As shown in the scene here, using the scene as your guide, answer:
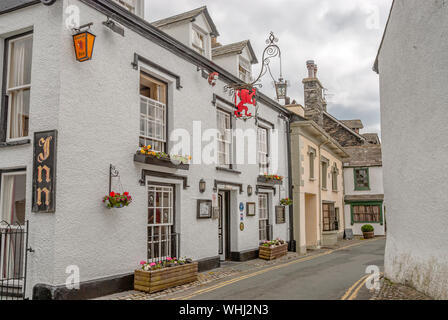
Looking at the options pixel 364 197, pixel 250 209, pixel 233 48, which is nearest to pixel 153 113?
pixel 250 209

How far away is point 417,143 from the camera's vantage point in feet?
25.6

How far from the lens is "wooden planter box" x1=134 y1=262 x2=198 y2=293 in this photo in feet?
27.8

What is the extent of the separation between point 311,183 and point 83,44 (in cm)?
1442

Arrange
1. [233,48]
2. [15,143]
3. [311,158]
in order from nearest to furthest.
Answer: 1. [15,143]
2. [233,48]
3. [311,158]

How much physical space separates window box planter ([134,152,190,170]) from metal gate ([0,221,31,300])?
268 centimetres

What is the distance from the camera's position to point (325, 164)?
79.2 ft

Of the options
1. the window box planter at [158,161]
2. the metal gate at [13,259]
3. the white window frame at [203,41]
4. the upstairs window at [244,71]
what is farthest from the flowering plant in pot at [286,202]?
the metal gate at [13,259]

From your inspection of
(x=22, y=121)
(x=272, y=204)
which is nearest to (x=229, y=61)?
(x=272, y=204)

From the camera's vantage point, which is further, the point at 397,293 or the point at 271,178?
the point at 271,178

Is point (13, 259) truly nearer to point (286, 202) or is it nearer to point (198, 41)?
point (198, 41)

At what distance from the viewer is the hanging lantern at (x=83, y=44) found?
24.9 ft

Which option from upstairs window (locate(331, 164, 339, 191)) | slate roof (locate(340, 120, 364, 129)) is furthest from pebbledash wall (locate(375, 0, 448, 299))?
slate roof (locate(340, 120, 364, 129))

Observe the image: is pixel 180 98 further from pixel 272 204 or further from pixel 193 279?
pixel 272 204
